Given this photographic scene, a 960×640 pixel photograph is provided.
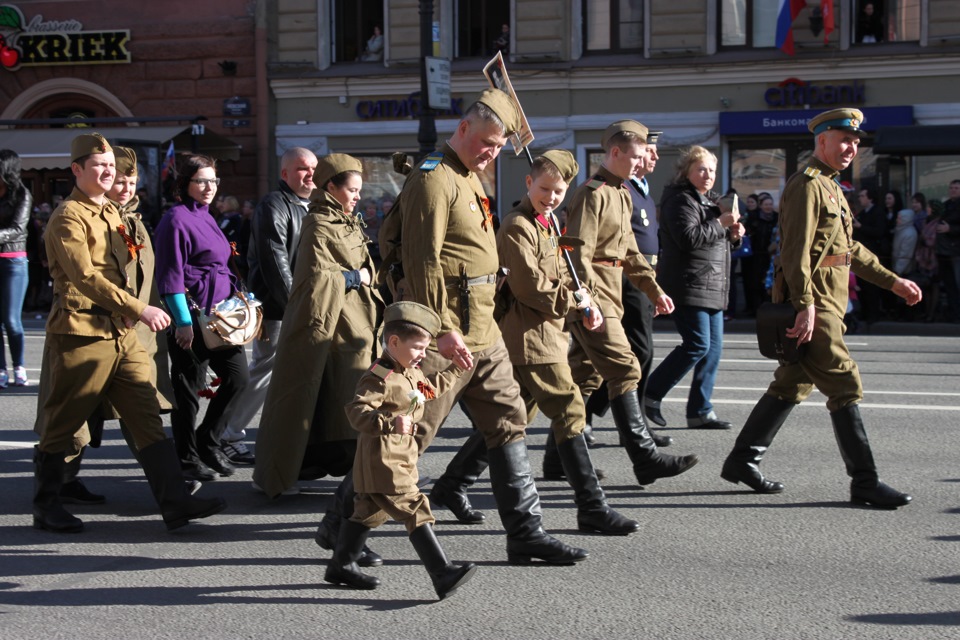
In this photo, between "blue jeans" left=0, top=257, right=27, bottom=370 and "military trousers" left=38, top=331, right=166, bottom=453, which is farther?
"blue jeans" left=0, top=257, right=27, bottom=370

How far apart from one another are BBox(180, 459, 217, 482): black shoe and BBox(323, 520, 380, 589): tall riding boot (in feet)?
7.94

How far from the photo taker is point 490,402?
5531 mm

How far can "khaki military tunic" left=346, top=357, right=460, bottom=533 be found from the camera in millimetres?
4879

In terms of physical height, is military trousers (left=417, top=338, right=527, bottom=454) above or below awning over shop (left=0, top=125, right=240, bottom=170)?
below

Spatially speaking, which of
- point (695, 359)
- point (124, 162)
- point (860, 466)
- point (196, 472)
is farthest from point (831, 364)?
point (124, 162)

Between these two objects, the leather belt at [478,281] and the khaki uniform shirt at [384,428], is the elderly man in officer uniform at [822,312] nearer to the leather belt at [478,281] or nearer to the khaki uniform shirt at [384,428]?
the leather belt at [478,281]

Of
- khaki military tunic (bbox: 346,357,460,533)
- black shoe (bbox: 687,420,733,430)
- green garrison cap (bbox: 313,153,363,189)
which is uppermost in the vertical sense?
green garrison cap (bbox: 313,153,363,189)

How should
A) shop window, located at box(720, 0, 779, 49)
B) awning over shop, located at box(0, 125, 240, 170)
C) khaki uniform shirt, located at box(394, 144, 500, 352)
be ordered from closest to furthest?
khaki uniform shirt, located at box(394, 144, 500, 352) < shop window, located at box(720, 0, 779, 49) < awning over shop, located at box(0, 125, 240, 170)

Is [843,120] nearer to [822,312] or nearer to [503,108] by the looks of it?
[822,312]

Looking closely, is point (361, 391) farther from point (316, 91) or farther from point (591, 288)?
point (316, 91)

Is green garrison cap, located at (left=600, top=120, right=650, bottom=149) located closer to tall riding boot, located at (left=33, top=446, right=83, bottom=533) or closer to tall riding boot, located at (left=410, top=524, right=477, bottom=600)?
tall riding boot, located at (left=410, top=524, right=477, bottom=600)

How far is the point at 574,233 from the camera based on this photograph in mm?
7047

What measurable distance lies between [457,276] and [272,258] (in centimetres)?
218

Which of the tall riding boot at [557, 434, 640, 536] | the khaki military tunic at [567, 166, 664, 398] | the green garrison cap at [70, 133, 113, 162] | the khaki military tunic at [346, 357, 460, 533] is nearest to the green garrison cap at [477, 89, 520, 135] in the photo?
the khaki military tunic at [346, 357, 460, 533]
